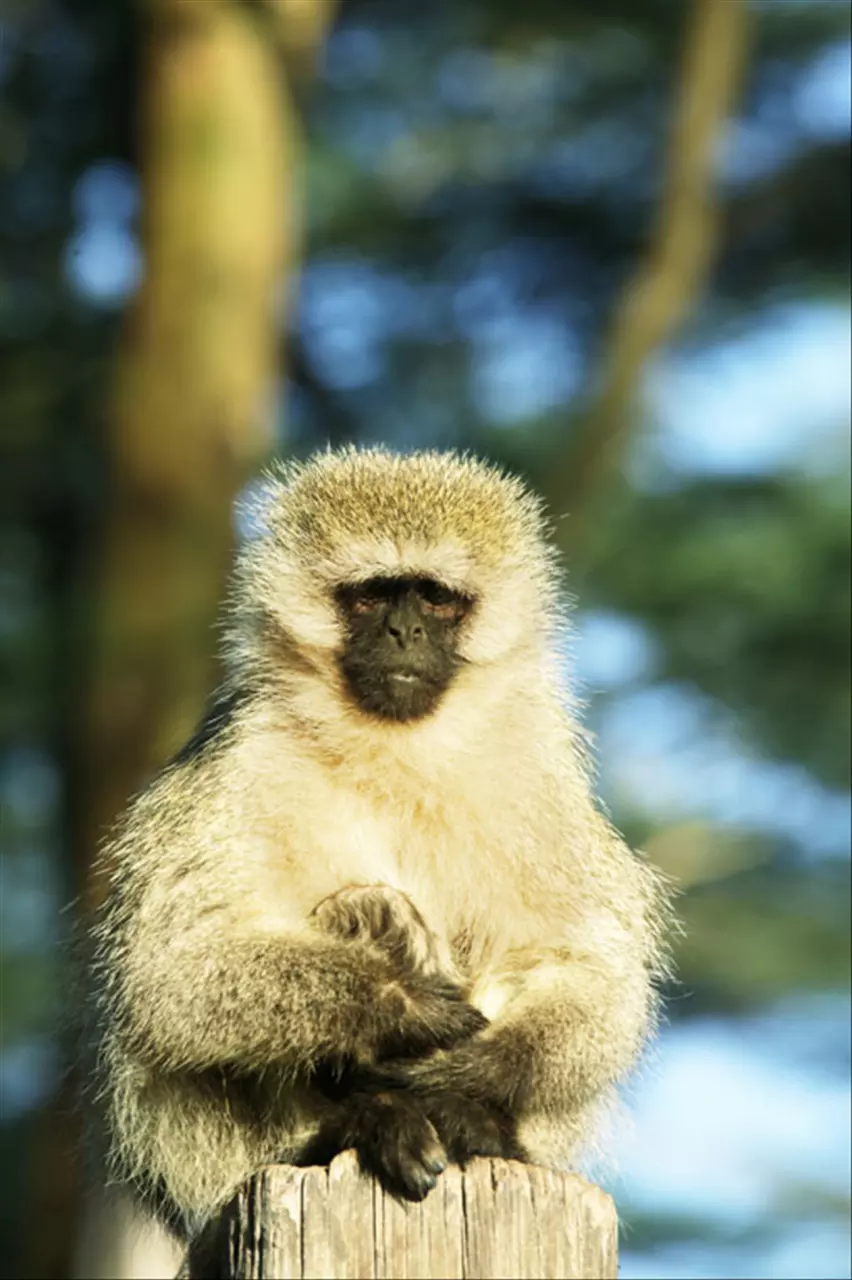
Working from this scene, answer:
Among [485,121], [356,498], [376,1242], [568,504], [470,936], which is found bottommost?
[376,1242]

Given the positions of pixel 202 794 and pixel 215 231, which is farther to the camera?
pixel 215 231

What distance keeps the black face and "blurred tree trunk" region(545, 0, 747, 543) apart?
6.74 metres

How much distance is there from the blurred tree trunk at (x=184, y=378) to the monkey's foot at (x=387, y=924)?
21.9 ft

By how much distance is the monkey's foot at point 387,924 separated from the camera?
4.89 m

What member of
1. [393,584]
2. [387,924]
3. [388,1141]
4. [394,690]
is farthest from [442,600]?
[388,1141]

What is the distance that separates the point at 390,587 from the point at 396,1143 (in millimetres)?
1905

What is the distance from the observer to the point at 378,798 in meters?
5.36

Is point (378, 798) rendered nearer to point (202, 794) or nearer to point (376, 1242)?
point (202, 794)

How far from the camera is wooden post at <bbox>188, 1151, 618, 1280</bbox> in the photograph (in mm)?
3664

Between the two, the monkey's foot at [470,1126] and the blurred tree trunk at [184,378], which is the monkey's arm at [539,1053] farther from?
the blurred tree trunk at [184,378]

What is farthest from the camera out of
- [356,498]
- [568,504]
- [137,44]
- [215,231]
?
[137,44]

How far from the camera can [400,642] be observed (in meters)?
5.56

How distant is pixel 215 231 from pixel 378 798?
8.60 metres

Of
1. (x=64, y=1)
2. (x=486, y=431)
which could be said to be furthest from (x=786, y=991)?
(x=64, y=1)
